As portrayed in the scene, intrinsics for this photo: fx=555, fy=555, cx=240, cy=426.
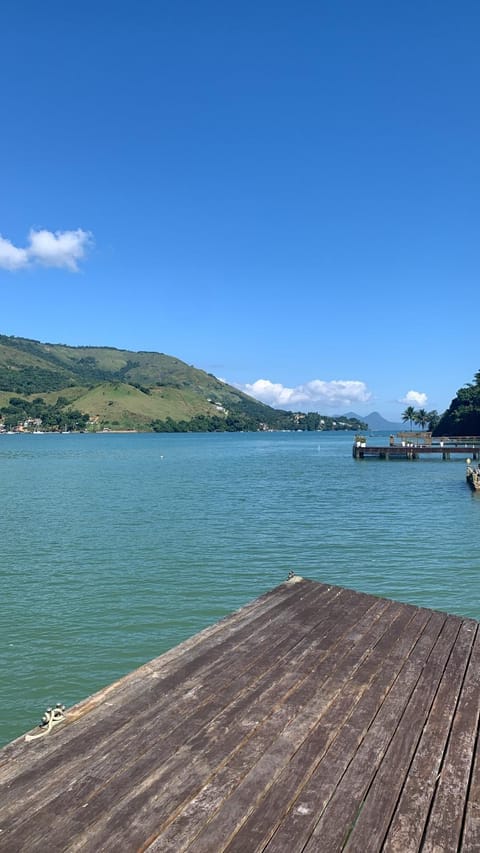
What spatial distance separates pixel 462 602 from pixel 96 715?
14.3 meters

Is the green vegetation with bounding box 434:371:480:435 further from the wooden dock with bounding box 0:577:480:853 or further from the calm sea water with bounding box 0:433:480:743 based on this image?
the wooden dock with bounding box 0:577:480:853

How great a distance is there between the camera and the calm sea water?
46.6ft

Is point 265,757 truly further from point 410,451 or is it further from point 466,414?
point 466,414

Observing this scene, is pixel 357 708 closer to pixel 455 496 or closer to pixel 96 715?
pixel 96 715

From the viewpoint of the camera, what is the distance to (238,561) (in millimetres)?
23078

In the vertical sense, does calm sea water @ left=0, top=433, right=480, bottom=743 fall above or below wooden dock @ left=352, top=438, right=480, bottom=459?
below

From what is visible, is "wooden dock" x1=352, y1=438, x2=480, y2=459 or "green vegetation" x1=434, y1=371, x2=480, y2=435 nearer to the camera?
"wooden dock" x1=352, y1=438, x2=480, y2=459

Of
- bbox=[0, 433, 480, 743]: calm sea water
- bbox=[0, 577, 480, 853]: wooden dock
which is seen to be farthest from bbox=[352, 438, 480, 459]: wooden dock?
bbox=[0, 577, 480, 853]: wooden dock

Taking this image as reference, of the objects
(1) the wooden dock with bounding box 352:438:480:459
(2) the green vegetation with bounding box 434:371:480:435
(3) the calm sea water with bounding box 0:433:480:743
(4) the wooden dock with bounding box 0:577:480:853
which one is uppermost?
(2) the green vegetation with bounding box 434:371:480:435

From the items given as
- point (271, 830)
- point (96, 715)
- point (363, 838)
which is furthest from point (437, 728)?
point (96, 715)

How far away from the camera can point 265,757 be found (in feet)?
18.2

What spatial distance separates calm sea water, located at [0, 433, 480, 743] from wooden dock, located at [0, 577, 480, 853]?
5.56 metres

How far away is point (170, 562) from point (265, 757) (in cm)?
1813

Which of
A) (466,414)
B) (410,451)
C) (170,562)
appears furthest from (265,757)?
(466,414)
